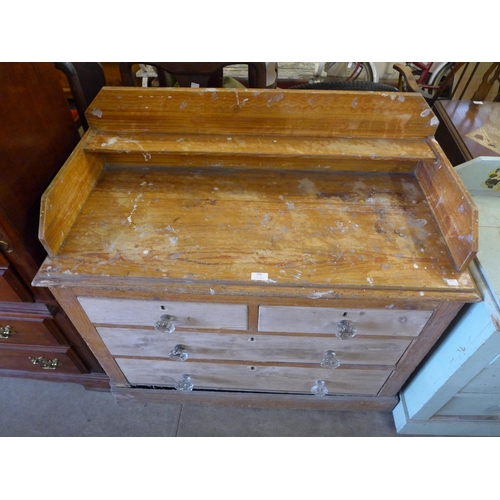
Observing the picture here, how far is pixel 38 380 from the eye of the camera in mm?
1485

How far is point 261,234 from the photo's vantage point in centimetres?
92

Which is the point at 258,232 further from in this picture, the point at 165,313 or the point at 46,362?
the point at 46,362

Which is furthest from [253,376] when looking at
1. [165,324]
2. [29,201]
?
[29,201]

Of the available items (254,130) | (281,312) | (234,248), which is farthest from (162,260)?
(254,130)

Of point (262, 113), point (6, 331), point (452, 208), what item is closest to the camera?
point (452, 208)

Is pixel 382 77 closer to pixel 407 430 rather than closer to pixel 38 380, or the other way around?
pixel 407 430

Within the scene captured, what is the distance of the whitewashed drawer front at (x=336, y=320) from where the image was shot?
2.97 feet

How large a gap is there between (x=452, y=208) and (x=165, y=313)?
2.64ft

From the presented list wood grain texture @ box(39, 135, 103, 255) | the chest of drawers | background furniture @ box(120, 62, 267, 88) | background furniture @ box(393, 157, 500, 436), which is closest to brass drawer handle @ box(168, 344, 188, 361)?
the chest of drawers

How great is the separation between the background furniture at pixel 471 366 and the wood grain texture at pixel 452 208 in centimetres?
10

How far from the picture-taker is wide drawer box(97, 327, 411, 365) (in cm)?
102

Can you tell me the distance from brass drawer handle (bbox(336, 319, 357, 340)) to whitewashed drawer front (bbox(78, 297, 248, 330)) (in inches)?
10.2

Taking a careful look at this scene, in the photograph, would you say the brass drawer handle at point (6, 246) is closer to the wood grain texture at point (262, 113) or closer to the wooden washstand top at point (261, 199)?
the wooden washstand top at point (261, 199)

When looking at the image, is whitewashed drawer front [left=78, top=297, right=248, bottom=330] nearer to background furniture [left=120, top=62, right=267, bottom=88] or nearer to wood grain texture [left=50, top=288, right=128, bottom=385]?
wood grain texture [left=50, top=288, right=128, bottom=385]
